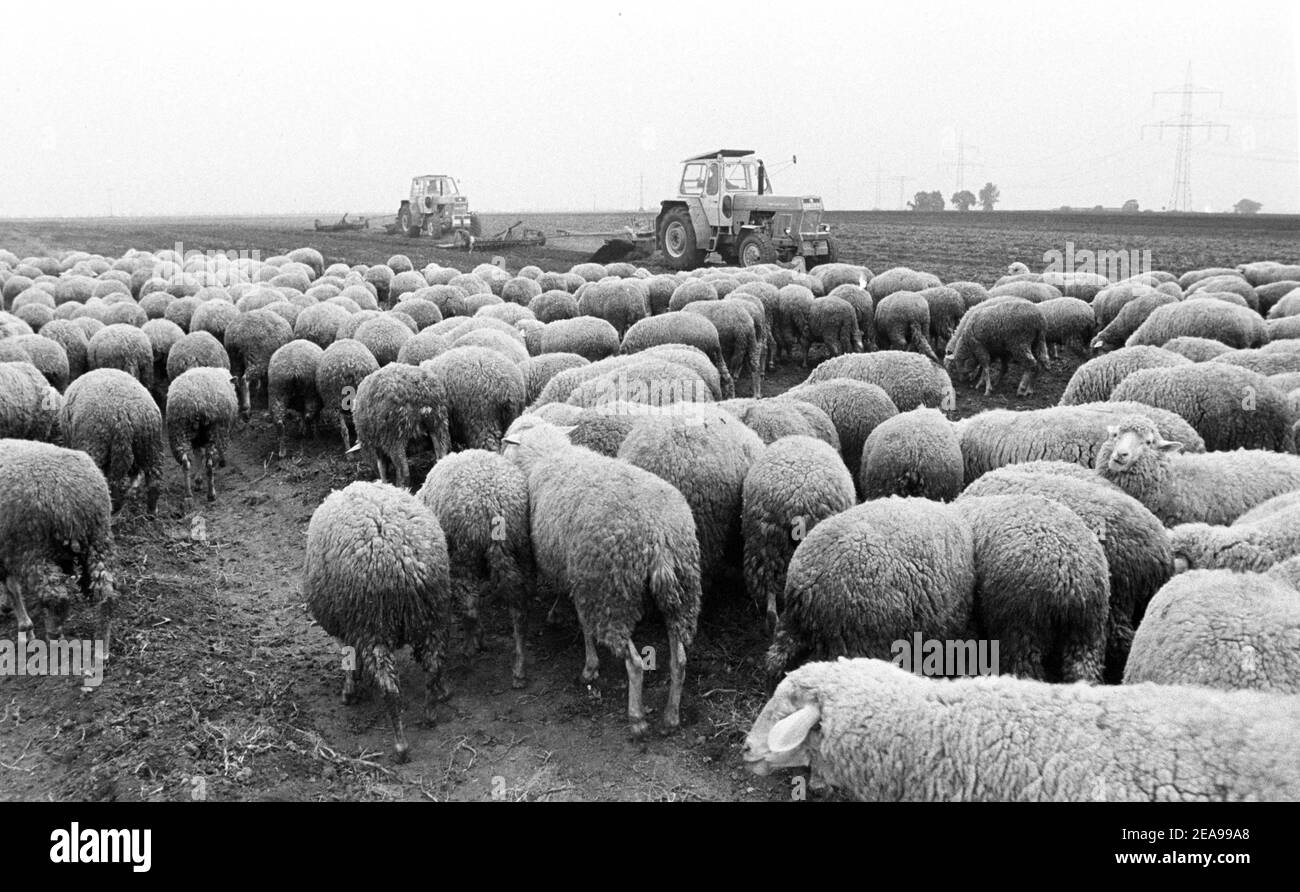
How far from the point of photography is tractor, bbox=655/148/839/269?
67.5ft

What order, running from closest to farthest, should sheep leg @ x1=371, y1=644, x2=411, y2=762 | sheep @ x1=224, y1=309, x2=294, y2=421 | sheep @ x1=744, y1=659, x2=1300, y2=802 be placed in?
sheep @ x1=744, y1=659, x2=1300, y2=802 → sheep leg @ x1=371, y1=644, x2=411, y2=762 → sheep @ x1=224, y1=309, x2=294, y2=421

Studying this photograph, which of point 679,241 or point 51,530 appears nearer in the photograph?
point 51,530

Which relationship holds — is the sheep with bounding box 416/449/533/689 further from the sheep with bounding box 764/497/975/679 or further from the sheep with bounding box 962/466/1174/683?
the sheep with bounding box 962/466/1174/683

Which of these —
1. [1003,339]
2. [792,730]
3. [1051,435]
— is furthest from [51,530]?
[1003,339]

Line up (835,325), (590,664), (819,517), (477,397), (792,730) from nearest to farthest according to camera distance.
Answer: (792,730) < (590,664) < (819,517) < (477,397) < (835,325)

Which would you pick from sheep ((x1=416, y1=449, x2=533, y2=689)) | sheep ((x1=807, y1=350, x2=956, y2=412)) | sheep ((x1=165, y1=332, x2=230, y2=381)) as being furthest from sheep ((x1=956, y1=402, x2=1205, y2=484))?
sheep ((x1=165, y1=332, x2=230, y2=381))

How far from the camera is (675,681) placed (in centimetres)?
492

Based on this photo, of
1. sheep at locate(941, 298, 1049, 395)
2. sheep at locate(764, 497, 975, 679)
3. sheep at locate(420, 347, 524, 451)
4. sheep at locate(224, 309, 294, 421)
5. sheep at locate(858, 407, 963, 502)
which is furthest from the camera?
sheep at locate(941, 298, 1049, 395)

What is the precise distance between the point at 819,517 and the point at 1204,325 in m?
→ 7.61

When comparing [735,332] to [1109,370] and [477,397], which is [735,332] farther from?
[1109,370]

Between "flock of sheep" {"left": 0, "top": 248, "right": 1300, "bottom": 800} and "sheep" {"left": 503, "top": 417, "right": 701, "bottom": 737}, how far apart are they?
0.02 metres

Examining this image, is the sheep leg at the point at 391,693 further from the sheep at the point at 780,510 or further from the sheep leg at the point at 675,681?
the sheep at the point at 780,510
